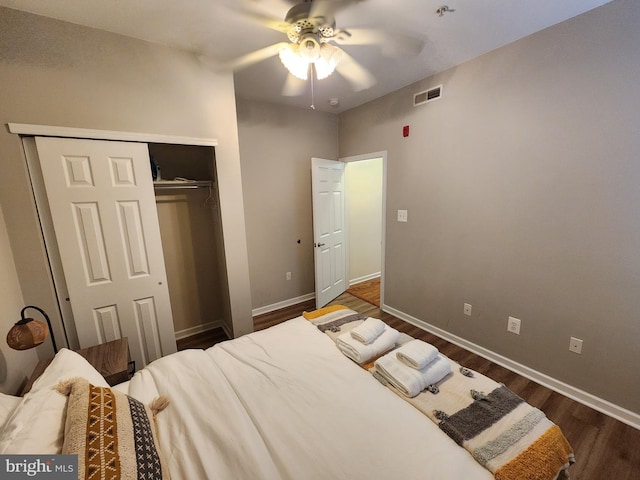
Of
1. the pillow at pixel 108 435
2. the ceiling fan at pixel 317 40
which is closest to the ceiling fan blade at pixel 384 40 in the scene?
the ceiling fan at pixel 317 40

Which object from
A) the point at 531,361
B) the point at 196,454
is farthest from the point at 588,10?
the point at 196,454

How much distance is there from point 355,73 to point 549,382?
315 centimetres

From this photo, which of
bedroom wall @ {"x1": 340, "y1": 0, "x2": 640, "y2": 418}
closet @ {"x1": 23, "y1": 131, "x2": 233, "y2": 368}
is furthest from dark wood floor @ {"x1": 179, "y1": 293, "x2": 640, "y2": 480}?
closet @ {"x1": 23, "y1": 131, "x2": 233, "y2": 368}

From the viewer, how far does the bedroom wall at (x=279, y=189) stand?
10.1 ft

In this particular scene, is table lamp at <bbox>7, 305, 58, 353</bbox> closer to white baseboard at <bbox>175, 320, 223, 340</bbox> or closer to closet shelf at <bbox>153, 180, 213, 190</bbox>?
closet shelf at <bbox>153, 180, 213, 190</bbox>

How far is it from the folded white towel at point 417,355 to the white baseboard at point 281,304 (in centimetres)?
236

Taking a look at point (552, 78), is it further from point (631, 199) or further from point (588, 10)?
point (631, 199)

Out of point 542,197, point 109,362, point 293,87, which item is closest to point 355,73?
point 293,87

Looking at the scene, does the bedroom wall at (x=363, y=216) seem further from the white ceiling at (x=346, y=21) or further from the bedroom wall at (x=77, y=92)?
the bedroom wall at (x=77, y=92)

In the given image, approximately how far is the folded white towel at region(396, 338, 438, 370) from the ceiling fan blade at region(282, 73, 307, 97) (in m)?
2.51

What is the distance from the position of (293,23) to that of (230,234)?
1667mm

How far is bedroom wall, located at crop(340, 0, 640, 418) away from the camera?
1642 millimetres

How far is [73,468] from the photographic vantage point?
27.5 inches

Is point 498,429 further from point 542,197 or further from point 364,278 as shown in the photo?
point 364,278
